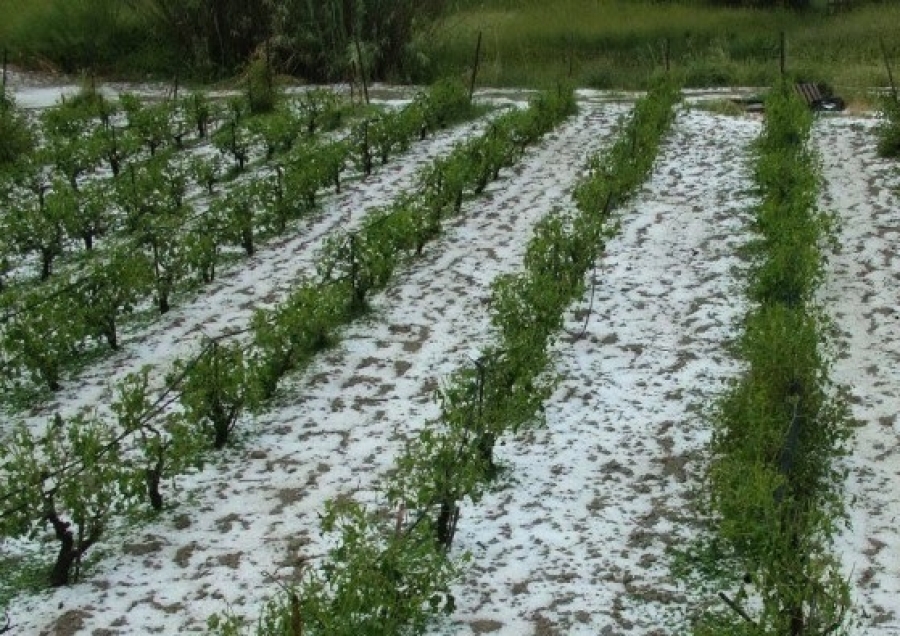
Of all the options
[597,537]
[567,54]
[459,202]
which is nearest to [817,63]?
[567,54]

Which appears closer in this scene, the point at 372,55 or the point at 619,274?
the point at 619,274

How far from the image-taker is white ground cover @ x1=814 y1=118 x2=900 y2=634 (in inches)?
193

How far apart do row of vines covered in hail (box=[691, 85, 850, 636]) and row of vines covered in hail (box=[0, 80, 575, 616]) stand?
2.53 m

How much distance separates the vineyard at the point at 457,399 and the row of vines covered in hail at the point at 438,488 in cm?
2

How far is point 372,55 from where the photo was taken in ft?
61.4

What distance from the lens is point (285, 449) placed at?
6.18 meters

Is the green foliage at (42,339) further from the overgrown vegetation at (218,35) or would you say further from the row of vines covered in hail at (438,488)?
the overgrown vegetation at (218,35)

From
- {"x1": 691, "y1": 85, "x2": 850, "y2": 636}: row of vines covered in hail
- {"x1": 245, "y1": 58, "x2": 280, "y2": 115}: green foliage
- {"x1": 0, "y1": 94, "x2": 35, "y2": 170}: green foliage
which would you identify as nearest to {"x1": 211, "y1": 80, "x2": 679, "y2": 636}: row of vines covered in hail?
{"x1": 691, "y1": 85, "x2": 850, "y2": 636}: row of vines covered in hail

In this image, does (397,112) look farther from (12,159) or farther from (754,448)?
(754,448)

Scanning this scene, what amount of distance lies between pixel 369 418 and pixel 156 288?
240 centimetres

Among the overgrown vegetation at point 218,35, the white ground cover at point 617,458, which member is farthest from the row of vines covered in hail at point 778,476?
the overgrown vegetation at point 218,35

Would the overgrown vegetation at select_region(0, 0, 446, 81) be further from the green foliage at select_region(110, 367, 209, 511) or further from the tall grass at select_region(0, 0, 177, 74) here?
the green foliage at select_region(110, 367, 209, 511)

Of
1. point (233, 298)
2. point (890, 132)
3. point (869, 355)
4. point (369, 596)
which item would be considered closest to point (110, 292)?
point (233, 298)

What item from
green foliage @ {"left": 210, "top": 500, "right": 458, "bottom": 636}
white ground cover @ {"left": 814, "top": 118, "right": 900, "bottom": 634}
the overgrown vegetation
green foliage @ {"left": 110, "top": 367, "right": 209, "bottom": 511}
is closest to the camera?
green foliage @ {"left": 210, "top": 500, "right": 458, "bottom": 636}
